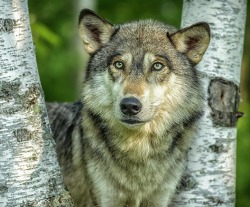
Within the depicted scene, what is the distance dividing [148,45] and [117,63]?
29cm

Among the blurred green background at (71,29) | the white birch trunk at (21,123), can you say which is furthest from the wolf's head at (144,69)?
the blurred green background at (71,29)

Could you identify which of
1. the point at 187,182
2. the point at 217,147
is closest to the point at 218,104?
the point at 217,147

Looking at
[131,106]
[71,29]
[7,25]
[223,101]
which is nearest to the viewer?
[7,25]

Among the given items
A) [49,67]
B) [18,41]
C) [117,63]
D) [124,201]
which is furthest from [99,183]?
[49,67]

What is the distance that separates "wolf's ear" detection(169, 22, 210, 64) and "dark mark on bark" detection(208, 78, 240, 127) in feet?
1.02

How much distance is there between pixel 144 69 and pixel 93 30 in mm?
683

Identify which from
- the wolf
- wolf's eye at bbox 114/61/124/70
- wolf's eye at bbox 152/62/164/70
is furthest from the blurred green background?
wolf's eye at bbox 152/62/164/70

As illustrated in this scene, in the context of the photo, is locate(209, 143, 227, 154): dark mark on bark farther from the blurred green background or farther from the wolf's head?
the blurred green background

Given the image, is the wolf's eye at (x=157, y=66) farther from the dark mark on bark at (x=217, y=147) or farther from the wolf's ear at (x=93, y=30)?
the dark mark on bark at (x=217, y=147)

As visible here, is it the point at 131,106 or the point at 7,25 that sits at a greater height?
the point at 7,25

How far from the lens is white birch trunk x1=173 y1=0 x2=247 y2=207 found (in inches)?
213

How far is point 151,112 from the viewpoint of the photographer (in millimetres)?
4961

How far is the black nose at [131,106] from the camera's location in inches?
187

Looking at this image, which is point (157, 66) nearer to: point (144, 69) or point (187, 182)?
point (144, 69)
